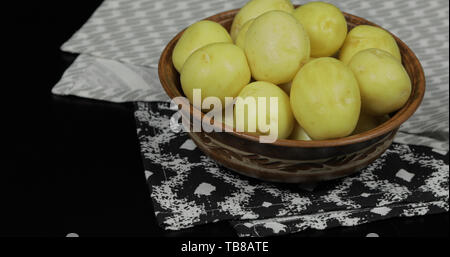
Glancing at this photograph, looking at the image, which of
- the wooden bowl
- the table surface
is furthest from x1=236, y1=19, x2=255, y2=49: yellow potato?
the table surface

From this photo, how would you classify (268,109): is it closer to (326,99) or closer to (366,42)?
(326,99)

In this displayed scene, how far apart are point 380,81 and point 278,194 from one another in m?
0.21

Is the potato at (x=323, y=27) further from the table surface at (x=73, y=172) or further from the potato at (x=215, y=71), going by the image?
the table surface at (x=73, y=172)

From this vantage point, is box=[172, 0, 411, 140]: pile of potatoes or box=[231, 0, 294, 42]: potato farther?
box=[231, 0, 294, 42]: potato

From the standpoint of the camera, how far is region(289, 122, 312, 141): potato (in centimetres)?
71

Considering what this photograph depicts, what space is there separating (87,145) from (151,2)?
40 cm

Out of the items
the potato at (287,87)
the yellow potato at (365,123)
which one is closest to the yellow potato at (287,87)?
the potato at (287,87)

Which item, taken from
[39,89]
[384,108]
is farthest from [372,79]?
[39,89]

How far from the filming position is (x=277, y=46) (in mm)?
685

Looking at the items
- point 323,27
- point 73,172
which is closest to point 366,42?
point 323,27

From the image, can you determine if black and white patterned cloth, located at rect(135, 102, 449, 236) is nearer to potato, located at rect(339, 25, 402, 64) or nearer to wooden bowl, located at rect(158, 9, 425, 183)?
wooden bowl, located at rect(158, 9, 425, 183)

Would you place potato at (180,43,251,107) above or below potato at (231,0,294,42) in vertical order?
below

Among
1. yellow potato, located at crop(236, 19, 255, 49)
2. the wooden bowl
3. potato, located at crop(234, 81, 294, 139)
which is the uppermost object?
yellow potato, located at crop(236, 19, 255, 49)

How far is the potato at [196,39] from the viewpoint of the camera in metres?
0.75
